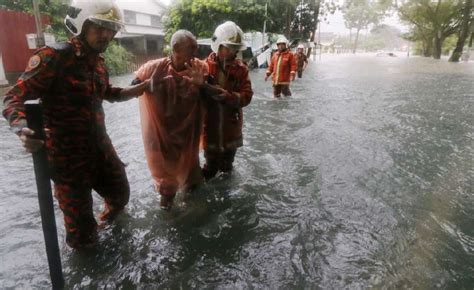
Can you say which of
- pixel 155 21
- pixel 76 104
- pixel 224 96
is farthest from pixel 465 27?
pixel 76 104

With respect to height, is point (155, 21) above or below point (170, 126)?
above

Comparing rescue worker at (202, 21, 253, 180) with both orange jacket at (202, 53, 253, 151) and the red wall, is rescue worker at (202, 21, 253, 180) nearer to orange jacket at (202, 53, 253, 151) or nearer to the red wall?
orange jacket at (202, 53, 253, 151)

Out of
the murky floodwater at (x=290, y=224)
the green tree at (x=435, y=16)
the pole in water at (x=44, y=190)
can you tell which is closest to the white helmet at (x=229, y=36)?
the murky floodwater at (x=290, y=224)

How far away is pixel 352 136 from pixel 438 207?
11.0 ft

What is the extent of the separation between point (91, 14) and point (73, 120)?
2.51 feet

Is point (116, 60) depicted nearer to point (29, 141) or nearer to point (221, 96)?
point (221, 96)

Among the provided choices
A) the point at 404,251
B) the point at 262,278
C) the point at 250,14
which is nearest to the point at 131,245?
the point at 262,278

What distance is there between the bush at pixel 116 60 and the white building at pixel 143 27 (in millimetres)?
11830

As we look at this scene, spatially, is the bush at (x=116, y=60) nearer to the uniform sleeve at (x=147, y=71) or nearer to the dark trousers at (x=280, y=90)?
the dark trousers at (x=280, y=90)

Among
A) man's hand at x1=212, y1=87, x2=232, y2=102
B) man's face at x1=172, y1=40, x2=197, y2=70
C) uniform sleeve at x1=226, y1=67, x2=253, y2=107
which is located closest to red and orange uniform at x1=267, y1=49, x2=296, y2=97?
uniform sleeve at x1=226, y1=67, x2=253, y2=107

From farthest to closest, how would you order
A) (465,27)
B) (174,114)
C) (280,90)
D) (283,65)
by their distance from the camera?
(465,27) → (280,90) → (283,65) → (174,114)

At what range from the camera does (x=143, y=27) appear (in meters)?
35.5

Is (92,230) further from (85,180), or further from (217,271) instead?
(217,271)

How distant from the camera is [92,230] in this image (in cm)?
298
